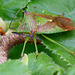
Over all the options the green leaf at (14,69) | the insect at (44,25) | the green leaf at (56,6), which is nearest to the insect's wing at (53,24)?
the insect at (44,25)

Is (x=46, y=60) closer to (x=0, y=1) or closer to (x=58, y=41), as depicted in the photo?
(x=58, y=41)

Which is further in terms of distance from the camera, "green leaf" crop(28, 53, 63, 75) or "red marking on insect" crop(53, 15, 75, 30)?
"red marking on insect" crop(53, 15, 75, 30)

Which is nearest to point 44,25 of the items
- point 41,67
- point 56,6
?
point 56,6

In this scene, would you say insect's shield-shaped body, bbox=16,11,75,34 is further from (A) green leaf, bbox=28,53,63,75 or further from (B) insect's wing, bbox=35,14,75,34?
(A) green leaf, bbox=28,53,63,75

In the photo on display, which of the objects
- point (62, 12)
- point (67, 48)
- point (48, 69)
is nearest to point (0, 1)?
point (62, 12)

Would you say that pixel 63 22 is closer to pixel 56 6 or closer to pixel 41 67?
pixel 56 6

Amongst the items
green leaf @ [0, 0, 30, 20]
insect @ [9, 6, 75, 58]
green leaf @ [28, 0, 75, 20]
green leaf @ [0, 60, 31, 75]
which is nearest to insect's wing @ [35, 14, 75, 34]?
insect @ [9, 6, 75, 58]
